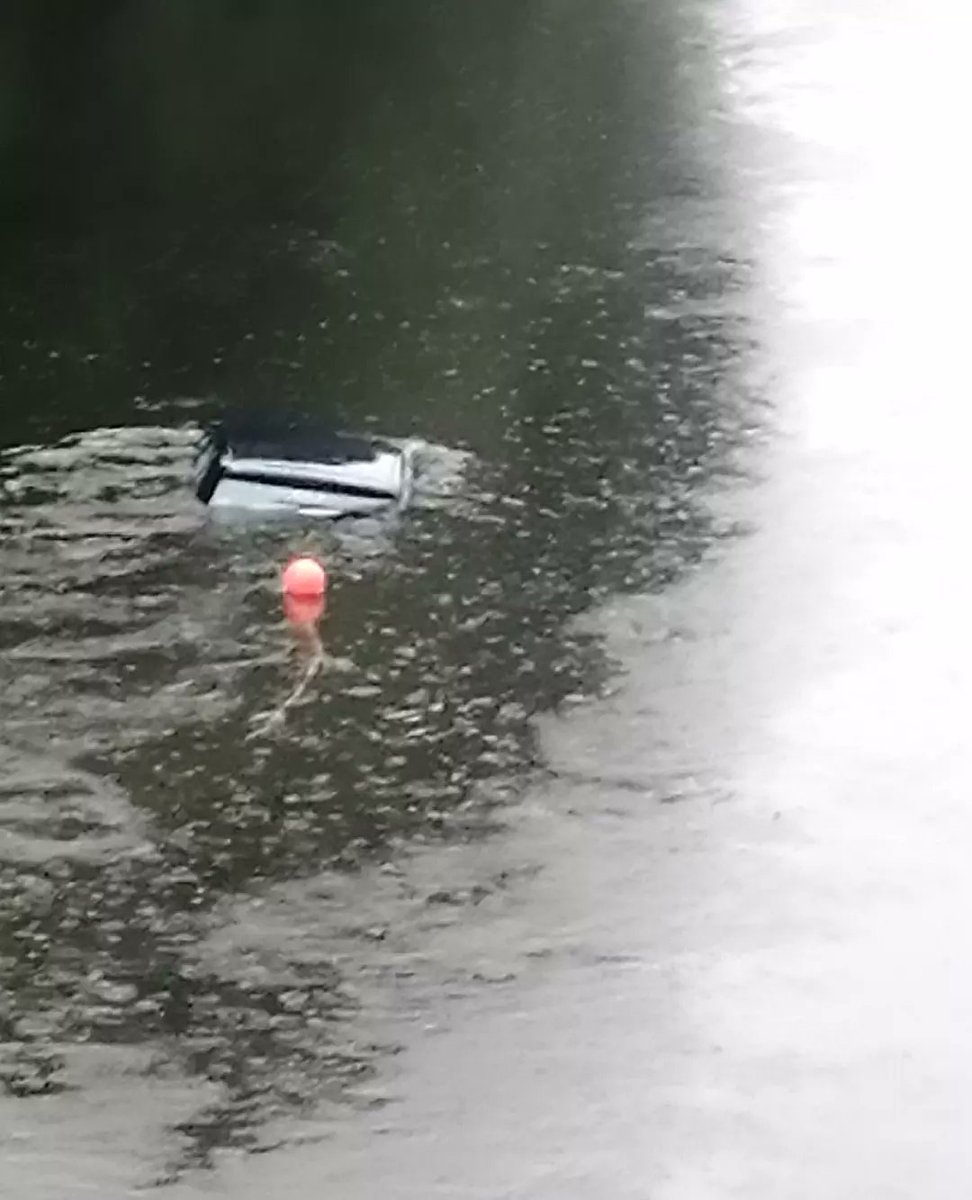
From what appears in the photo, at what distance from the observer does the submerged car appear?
0.96 m

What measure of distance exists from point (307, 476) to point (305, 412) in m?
0.09

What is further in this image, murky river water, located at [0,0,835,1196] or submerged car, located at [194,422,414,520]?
submerged car, located at [194,422,414,520]

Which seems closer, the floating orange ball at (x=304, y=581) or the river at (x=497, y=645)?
the river at (x=497, y=645)

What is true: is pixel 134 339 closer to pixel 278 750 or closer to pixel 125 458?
pixel 125 458

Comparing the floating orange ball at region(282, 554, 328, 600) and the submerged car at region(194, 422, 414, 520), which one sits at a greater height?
the submerged car at region(194, 422, 414, 520)

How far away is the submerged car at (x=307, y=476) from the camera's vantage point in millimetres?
960

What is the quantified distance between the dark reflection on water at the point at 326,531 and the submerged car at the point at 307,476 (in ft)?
0.07

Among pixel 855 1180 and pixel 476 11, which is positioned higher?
pixel 476 11

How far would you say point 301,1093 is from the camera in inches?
27.0

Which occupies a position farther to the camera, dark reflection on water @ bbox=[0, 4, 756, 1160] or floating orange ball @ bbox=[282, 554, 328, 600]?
floating orange ball @ bbox=[282, 554, 328, 600]

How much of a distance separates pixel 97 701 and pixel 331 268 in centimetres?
43

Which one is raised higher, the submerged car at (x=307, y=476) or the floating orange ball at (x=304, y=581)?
the submerged car at (x=307, y=476)

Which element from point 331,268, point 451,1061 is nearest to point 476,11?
point 331,268

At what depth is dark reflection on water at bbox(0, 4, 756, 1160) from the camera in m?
0.75
